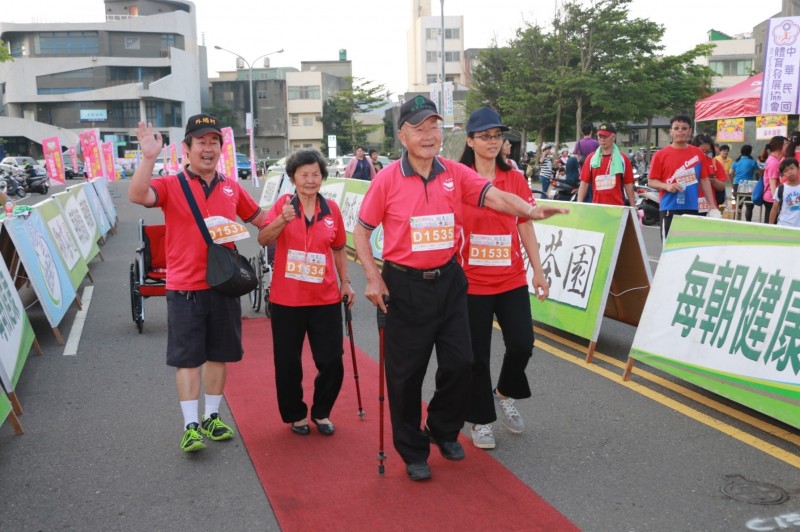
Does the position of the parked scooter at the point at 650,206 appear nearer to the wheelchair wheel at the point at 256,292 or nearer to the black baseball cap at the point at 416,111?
the wheelchair wheel at the point at 256,292

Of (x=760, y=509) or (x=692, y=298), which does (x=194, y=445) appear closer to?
(x=760, y=509)

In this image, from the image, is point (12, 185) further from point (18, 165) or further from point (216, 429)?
point (216, 429)

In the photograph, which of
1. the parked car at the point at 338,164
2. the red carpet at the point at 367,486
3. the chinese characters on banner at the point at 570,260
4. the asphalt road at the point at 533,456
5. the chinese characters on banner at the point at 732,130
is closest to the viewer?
the red carpet at the point at 367,486

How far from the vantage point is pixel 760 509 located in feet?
13.1

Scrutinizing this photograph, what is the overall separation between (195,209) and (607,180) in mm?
5700

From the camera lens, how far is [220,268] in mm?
4777

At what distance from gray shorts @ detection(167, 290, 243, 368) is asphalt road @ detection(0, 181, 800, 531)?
59 centimetres

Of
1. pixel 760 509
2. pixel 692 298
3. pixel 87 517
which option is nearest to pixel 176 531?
pixel 87 517

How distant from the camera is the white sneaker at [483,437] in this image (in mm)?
4910

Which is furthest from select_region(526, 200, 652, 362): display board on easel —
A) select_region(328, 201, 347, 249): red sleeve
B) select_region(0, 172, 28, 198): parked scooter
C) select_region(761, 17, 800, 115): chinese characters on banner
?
select_region(0, 172, 28, 198): parked scooter

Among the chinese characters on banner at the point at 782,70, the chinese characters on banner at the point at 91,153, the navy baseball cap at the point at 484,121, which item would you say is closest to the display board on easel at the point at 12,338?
the navy baseball cap at the point at 484,121

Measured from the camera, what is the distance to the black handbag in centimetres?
476

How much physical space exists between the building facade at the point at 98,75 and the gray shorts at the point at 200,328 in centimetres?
7782

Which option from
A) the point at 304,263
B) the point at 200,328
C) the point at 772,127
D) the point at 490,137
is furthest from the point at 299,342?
the point at 772,127
